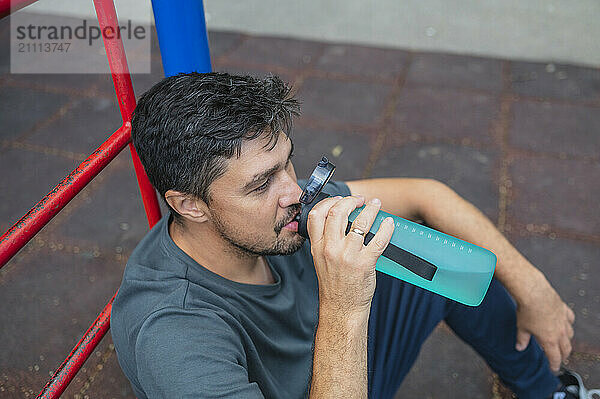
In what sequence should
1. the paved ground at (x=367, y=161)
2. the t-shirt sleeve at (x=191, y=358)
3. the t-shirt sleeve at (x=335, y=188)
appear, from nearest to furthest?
the t-shirt sleeve at (x=191, y=358) < the t-shirt sleeve at (x=335, y=188) < the paved ground at (x=367, y=161)

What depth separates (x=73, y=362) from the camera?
5.05 ft

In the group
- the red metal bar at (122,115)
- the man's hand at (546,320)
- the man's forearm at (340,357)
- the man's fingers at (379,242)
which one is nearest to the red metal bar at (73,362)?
the red metal bar at (122,115)

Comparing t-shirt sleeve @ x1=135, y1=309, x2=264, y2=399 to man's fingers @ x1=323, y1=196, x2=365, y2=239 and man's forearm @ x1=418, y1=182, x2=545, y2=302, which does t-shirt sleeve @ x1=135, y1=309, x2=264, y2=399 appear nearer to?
man's fingers @ x1=323, y1=196, x2=365, y2=239

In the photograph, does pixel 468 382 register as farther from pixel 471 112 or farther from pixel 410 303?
pixel 471 112

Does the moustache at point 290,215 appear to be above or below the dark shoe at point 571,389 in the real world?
above

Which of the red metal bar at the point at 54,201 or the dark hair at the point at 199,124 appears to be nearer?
the red metal bar at the point at 54,201

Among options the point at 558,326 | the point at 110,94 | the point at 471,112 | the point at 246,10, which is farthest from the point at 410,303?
the point at 246,10

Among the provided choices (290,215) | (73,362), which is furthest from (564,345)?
(73,362)

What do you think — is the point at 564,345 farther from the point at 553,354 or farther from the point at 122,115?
the point at 122,115

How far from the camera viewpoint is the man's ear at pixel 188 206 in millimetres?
1507

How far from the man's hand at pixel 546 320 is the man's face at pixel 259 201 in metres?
0.72

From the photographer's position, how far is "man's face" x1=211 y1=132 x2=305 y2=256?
4.82ft

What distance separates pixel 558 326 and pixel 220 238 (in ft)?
3.34

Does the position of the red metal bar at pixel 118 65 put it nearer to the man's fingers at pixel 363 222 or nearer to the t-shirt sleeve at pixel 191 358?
the t-shirt sleeve at pixel 191 358
